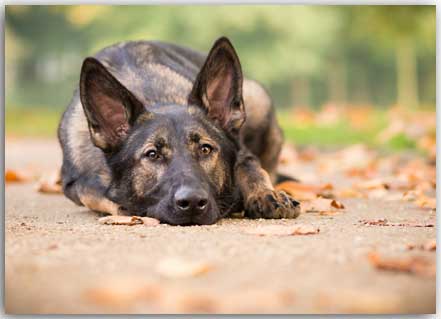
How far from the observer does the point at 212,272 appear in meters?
3.11

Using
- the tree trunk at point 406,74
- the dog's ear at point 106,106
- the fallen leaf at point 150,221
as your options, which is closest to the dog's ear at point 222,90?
the dog's ear at point 106,106

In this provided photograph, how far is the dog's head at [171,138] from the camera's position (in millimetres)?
4117

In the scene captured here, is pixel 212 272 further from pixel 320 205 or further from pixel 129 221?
pixel 320 205

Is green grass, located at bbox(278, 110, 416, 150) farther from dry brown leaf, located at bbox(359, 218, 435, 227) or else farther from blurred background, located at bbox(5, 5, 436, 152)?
dry brown leaf, located at bbox(359, 218, 435, 227)

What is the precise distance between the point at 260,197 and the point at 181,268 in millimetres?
1390

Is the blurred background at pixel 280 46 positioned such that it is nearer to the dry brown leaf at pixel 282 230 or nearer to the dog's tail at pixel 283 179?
the dog's tail at pixel 283 179

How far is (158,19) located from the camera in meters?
5.73

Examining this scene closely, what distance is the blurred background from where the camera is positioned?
518cm

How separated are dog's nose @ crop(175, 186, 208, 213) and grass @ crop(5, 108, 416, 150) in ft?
12.6

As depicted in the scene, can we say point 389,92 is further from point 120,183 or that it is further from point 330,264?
point 330,264

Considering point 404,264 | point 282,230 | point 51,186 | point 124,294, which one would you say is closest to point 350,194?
point 282,230

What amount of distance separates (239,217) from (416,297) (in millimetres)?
1569

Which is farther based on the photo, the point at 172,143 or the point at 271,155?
the point at 271,155

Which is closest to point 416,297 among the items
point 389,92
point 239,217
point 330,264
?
point 330,264
